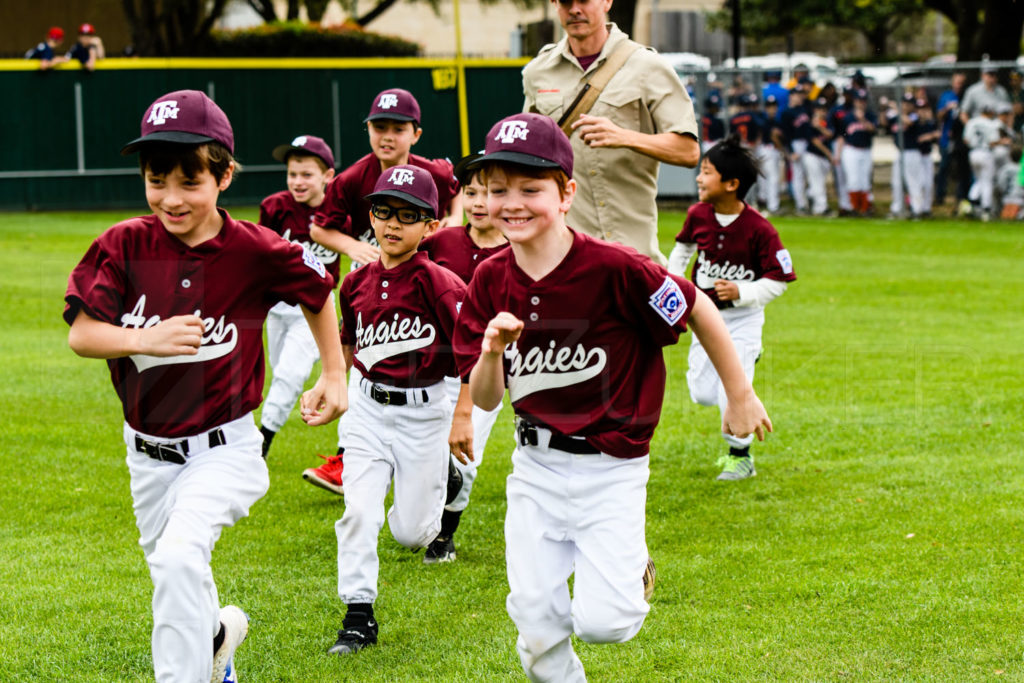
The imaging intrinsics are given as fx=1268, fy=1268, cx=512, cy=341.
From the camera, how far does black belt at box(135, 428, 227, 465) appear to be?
15.3 ft

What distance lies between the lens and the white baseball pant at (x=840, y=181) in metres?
24.8

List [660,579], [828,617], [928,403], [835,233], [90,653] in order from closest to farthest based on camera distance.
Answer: [90,653] < [828,617] < [660,579] < [928,403] < [835,233]

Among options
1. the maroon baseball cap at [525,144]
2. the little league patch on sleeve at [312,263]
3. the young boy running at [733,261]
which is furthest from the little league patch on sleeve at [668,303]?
the young boy running at [733,261]

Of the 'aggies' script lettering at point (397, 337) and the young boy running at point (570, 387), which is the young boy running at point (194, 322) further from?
the 'aggies' script lettering at point (397, 337)

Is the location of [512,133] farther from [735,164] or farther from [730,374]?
[735,164]

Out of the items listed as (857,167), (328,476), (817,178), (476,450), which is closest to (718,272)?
(476,450)

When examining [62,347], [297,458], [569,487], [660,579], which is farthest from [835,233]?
[569,487]

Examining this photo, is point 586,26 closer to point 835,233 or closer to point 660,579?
point 660,579

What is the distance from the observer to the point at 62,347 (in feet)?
43.4

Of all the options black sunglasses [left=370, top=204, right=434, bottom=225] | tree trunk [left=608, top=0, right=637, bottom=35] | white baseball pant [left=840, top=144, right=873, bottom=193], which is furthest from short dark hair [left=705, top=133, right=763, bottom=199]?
tree trunk [left=608, top=0, right=637, bottom=35]

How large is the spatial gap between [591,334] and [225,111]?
81.1 ft

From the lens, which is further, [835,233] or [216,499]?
[835,233]

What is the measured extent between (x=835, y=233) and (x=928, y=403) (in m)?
13.0

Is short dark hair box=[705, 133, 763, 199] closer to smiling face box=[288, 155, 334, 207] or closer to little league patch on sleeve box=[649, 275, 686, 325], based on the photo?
smiling face box=[288, 155, 334, 207]
